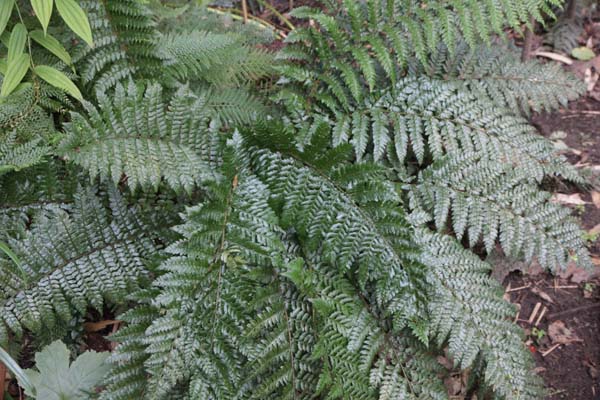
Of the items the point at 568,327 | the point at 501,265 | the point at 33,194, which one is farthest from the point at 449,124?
the point at 33,194

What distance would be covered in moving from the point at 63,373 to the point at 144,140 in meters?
0.97

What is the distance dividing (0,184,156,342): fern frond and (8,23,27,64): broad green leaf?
2.16 feet

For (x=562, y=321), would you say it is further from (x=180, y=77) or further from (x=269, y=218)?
(x=180, y=77)

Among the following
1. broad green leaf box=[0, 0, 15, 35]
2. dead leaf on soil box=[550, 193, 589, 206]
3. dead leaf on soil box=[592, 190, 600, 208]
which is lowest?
dead leaf on soil box=[592, 190, 600, 208]

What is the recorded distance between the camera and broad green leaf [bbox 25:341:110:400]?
2088 mm

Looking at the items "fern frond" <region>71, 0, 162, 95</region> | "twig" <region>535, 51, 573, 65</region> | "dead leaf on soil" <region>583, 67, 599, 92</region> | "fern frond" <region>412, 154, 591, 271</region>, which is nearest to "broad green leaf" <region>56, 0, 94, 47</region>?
"fern frond" <region>71, 0, 162, 95</region>

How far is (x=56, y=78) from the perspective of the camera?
2402 millimetres

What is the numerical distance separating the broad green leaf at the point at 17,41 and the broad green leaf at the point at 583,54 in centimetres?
345

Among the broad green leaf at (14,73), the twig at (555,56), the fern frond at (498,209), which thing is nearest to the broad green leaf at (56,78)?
the broad green leaf at (14,73)

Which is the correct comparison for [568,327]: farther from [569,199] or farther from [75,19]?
[75,19]

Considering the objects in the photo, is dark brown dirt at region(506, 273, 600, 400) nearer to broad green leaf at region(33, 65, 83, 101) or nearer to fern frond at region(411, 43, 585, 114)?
fern frond at region(411, 43, 585, 114)

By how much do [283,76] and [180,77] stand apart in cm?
55

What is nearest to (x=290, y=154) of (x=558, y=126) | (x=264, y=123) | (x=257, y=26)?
(x=264, y=123)

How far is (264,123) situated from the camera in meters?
2.33
